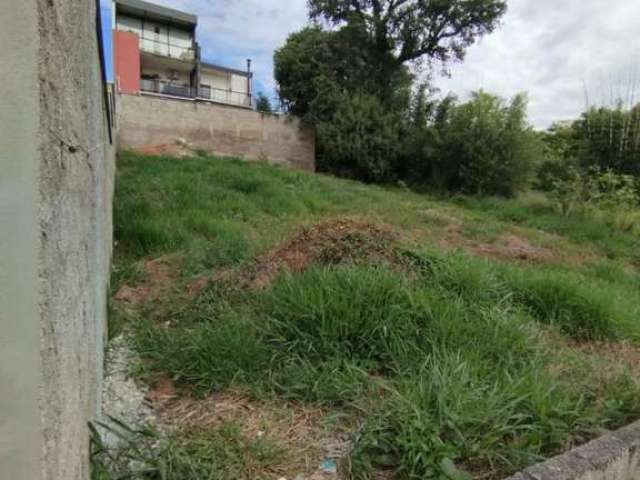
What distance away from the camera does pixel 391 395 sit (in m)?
1.67

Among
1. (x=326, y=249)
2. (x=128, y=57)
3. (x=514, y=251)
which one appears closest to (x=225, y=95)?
(x=128, y=57)

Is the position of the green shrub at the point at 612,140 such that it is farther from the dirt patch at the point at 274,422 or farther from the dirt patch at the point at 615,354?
the dirt patch at the point at 274,422

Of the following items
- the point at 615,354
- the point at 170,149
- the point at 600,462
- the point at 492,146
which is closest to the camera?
the point at 600,462

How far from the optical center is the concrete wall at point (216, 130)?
34.5ft

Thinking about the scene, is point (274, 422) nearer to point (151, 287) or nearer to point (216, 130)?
point (151, 287)

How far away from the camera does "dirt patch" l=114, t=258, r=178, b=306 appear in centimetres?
290

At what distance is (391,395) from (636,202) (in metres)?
9.03

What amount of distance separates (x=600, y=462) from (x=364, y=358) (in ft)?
3.08

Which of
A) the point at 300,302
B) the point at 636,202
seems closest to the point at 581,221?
the point at 636,202

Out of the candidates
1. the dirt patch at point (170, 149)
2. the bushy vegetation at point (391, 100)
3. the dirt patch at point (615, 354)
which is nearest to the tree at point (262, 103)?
the bushy vegetation at point (391, 100)

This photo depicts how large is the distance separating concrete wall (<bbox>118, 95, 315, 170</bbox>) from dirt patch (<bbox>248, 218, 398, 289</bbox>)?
858 cm

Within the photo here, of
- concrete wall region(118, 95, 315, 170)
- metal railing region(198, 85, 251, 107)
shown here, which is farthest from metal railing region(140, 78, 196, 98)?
concrete wall region(118, 95, 315, 170)

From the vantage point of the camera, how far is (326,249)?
115 inches

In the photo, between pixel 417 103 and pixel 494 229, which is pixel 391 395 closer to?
pixel 494 229
